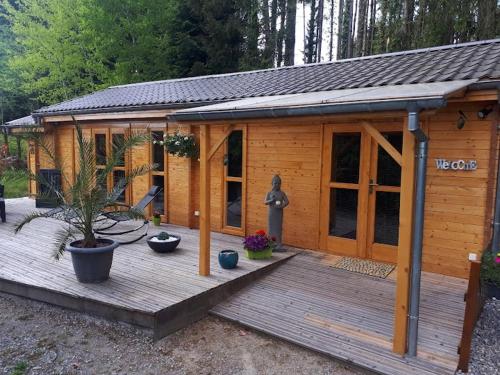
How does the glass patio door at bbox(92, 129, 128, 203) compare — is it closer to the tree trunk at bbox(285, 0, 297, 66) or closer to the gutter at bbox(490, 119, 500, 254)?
the gutter at bbox(490, 119, 500, 254)

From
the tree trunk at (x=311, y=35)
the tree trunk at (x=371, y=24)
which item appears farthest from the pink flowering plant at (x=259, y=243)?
the tree trunk at (x=311, y=35)

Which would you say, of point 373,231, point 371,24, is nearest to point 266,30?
point 371,24

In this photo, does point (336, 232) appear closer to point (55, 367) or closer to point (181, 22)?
point (55, 367)

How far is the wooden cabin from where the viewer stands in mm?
3584

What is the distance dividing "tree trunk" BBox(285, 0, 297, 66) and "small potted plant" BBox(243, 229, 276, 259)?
1515 cm

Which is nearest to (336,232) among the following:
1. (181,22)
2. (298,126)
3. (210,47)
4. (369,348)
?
(298,126)

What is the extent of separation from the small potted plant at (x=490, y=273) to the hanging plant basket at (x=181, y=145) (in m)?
4.65

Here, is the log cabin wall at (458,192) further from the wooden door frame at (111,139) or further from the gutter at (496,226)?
the wooden door frame at (111,139)

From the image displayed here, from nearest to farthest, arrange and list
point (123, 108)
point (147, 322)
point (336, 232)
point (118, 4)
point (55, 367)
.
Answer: point (55, 367), point (147, 322), point (336, 232), point (123, 108), point (118, 4)

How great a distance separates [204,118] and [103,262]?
6.44 ft

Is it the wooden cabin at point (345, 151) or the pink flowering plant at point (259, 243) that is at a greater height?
the wooden cabin at point (345, 151)

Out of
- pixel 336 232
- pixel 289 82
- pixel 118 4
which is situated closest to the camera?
pixel 336 232

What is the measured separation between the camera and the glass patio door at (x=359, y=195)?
5105mm

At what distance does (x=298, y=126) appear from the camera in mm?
5883
